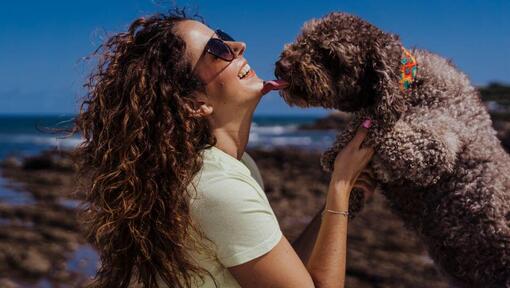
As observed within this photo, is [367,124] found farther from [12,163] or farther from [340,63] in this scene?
[12,163]

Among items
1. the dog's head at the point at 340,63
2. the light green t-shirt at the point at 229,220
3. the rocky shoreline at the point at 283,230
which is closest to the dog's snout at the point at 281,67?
the dog's head at the point at 340,63

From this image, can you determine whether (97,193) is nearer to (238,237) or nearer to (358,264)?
(238,237)

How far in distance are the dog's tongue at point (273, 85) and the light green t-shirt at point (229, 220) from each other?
0.52 m

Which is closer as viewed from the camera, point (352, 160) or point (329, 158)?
point (352, 160)

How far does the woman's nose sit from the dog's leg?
82 cm

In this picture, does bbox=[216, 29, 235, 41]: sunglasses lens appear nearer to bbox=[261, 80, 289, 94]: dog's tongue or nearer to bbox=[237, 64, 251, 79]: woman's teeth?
bbox=[237, 64, 251, 79]: woman's teeth

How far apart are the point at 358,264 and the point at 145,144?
530cm

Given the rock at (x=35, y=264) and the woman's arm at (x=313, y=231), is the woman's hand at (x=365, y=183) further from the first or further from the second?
the rock at (x=35, y=264)

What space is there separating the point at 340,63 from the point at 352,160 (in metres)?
0.57

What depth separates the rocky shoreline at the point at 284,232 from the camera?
7230 mm

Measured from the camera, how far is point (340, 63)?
3.49 meters

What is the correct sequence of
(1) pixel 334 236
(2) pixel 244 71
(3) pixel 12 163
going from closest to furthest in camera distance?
(1) pixel 334 236 < (2) pixel 244 71 < (3) pixel 12 163

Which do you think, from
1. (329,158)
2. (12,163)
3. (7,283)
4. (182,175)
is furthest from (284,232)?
(12,163)

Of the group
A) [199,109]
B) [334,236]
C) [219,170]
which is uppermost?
[199,109]
